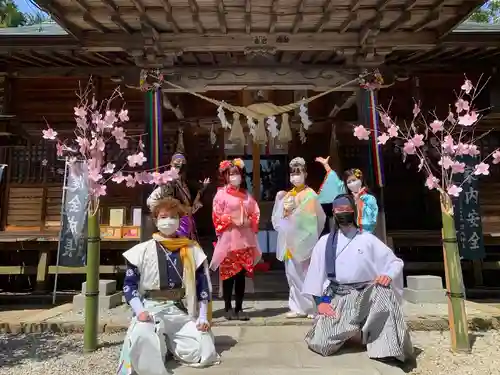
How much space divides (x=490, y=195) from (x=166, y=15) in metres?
8.15

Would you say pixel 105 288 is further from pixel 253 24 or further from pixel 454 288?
pixel 454 288

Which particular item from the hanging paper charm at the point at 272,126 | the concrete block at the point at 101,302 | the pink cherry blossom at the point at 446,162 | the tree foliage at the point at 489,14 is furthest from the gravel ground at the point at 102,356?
the tree foliage at the point at 489,14

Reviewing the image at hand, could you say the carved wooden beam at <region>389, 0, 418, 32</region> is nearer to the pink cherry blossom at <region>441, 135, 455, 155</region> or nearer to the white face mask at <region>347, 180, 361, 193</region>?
the pink cherry blossom at <region>441, 135, 455, 155</region>

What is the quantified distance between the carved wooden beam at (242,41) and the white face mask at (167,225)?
363 cm

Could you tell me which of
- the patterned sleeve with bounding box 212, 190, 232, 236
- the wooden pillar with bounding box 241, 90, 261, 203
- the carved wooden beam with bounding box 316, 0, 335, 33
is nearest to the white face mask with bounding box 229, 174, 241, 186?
the patterned sleeve with bounding box 212, 190, 232, 236

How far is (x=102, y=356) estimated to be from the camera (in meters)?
4.54

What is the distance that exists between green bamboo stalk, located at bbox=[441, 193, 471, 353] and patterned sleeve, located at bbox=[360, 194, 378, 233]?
1.33 metres

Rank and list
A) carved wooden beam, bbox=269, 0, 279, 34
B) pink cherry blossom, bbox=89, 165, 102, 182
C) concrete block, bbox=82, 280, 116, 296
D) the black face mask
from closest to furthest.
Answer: the black face mask → pink cherry blossom, bbox=89, 165, 102, 182 → carved wooden beam, bbox=269, 0, 279, 34 → concrete block, bbox=82, 280, 116, 296

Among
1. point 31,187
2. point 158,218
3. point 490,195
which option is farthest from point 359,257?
point 31,187

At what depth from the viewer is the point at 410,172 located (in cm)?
988

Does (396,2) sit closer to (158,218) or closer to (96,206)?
(158,218)

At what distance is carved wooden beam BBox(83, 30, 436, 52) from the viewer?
669cm

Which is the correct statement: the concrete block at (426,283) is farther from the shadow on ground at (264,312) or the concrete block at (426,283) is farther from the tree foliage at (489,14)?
the tree foliage at (489,14)

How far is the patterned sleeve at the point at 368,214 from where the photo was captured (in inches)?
234
